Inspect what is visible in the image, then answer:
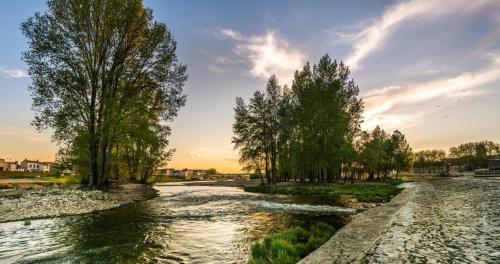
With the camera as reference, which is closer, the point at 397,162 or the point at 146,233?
the point at 146,233

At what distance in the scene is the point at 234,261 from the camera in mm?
12062

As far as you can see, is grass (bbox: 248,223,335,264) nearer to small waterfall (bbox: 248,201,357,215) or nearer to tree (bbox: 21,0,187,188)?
small waterfall (bbox: 248,201,357,215)

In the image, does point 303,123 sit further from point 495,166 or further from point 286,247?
point 495,166

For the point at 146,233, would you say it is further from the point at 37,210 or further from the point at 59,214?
the point at 37,210

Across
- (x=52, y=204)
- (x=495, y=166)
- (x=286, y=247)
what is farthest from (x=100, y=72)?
(x=495, y=166)

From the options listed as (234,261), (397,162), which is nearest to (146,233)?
(234,261)

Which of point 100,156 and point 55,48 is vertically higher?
point 55,48

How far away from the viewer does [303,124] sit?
69625mm

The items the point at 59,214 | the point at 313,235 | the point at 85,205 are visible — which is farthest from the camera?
the point at 85,205

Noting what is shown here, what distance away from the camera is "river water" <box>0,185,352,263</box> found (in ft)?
41.8

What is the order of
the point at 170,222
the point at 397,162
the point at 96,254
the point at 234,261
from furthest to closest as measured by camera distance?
the point at 397,162 → the point at 170,222 → the point at 96,254 → the point at 234,261

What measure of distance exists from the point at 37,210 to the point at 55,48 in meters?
21.4

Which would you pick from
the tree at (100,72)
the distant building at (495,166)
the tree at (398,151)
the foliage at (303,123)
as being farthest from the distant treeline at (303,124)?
the distant building at (495,166)

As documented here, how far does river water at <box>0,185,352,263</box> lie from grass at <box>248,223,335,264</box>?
0.81 metres
